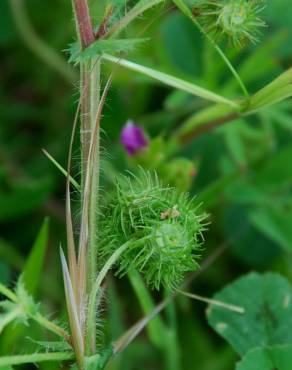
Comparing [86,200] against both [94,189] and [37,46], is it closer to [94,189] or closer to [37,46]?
[94,189]

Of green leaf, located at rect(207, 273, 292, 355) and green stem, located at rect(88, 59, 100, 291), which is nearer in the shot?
green stem, located at rect(88, 59, 100, 291)

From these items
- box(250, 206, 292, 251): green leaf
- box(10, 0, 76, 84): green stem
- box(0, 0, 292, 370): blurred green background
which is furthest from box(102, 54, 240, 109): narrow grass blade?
box(10, 0, 76, 84): green stem

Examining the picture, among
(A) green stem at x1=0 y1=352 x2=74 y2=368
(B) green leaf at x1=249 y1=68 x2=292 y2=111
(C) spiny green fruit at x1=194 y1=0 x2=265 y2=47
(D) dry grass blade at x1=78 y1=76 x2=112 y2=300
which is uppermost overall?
(C) spiny green fruit at x1=194 y1=0 x2=265 y2=47

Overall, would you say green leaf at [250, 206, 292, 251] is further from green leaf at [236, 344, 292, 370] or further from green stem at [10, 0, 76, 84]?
green stem at [10, 0, 76, 84]

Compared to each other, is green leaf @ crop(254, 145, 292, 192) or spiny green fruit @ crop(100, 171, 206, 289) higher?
spiny green fruit @ crop(100, 171, 206, 289)

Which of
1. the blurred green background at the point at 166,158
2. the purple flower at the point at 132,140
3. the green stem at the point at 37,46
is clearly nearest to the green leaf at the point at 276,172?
the blurred green background at the point at 166,158

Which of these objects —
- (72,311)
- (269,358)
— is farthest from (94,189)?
(269,358)

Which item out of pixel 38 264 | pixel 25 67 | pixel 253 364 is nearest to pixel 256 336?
pixel 253 364

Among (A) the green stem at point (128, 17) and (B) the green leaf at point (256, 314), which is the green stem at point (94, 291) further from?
(B) the green leaf at point (256, 314)
